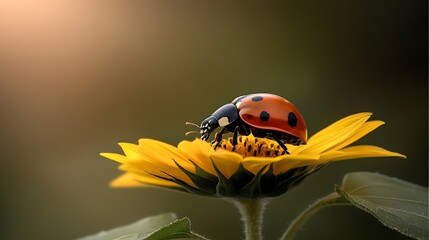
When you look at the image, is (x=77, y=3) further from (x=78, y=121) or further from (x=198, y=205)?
(x=198, y=205)

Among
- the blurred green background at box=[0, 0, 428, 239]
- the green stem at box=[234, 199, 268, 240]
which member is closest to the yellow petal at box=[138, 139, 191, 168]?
the green stem at box=[234, 199, 268, 240]

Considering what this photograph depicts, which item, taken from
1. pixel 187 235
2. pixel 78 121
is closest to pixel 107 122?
pixel 78 121

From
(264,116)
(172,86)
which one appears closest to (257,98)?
(264,116)

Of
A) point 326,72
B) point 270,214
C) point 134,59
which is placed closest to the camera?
point 270,214

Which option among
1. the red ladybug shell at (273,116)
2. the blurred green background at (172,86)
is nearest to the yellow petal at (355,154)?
the red ladybug shell at (273,116)

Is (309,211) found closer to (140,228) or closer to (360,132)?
(360,132)

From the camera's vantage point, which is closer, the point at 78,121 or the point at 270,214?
the point at 270,214
